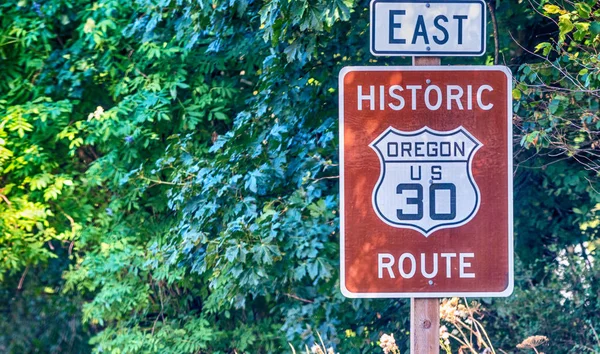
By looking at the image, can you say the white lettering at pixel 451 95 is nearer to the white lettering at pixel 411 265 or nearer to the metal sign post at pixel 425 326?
the white lettering at pixel 411 265

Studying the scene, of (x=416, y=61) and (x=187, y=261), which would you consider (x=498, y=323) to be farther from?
(x=416, y=61)

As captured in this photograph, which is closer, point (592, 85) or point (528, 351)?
point (592, 85)

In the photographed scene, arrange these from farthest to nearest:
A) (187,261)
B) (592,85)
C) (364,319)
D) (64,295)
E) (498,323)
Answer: (64,295) < (498,323) < (364,319) < (187,261) < (592,85)

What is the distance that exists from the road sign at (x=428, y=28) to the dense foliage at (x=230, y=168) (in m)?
2.02

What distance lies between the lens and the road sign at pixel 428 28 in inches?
104

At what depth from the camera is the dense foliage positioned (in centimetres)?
571

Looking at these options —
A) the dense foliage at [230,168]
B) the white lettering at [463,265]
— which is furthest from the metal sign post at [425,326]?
the dense foliage at [230,168]

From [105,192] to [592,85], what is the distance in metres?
6.01

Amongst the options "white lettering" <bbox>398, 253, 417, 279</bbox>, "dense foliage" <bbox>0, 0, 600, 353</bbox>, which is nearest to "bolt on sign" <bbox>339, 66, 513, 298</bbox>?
"white lettering" <bbox>398, 253, 417, 279</bbox>

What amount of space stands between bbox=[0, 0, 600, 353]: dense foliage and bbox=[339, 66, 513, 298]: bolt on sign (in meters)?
2.15

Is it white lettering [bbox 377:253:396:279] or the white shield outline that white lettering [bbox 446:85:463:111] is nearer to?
the white shield outline

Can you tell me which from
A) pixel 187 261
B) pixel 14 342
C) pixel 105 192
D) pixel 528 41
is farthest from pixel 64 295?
pixel 528 41

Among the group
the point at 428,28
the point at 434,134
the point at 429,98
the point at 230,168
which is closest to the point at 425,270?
the point at 434,134

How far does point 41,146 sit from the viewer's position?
877 centimetres
